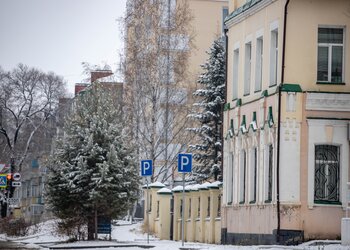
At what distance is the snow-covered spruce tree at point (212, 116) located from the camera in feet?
184

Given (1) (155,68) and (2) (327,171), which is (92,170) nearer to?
(2) (327,171)

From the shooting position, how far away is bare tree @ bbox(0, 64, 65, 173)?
3605 inches

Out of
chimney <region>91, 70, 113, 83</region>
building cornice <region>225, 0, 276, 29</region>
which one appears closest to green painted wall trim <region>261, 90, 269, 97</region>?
building cornice <region>225, 0, 276, 29</region>

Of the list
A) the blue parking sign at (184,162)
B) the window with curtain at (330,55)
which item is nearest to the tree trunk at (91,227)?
the blue parking sign at (184,162)

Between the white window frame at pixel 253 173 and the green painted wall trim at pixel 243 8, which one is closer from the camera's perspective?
the green painted wall trim at pixel 243 8

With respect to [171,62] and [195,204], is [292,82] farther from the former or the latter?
[171,62]

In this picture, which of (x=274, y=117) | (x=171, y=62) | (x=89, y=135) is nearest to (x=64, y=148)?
(x=89, y=135)

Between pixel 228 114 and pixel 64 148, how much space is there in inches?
238

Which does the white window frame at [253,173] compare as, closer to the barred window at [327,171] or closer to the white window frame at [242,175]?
the white window frame at [242,175]

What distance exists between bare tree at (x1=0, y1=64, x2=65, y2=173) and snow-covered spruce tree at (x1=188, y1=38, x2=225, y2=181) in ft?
104

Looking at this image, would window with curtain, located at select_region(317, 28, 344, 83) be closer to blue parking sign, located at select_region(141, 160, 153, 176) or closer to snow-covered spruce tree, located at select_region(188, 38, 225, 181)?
blue parking sign, located at select_region(141, 160, 153, 176)

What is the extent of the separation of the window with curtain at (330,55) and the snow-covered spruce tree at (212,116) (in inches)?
758

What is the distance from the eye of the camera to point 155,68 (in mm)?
65812

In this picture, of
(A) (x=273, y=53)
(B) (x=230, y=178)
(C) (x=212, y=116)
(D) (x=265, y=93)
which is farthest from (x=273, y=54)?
(C) (x=212, y=116)
